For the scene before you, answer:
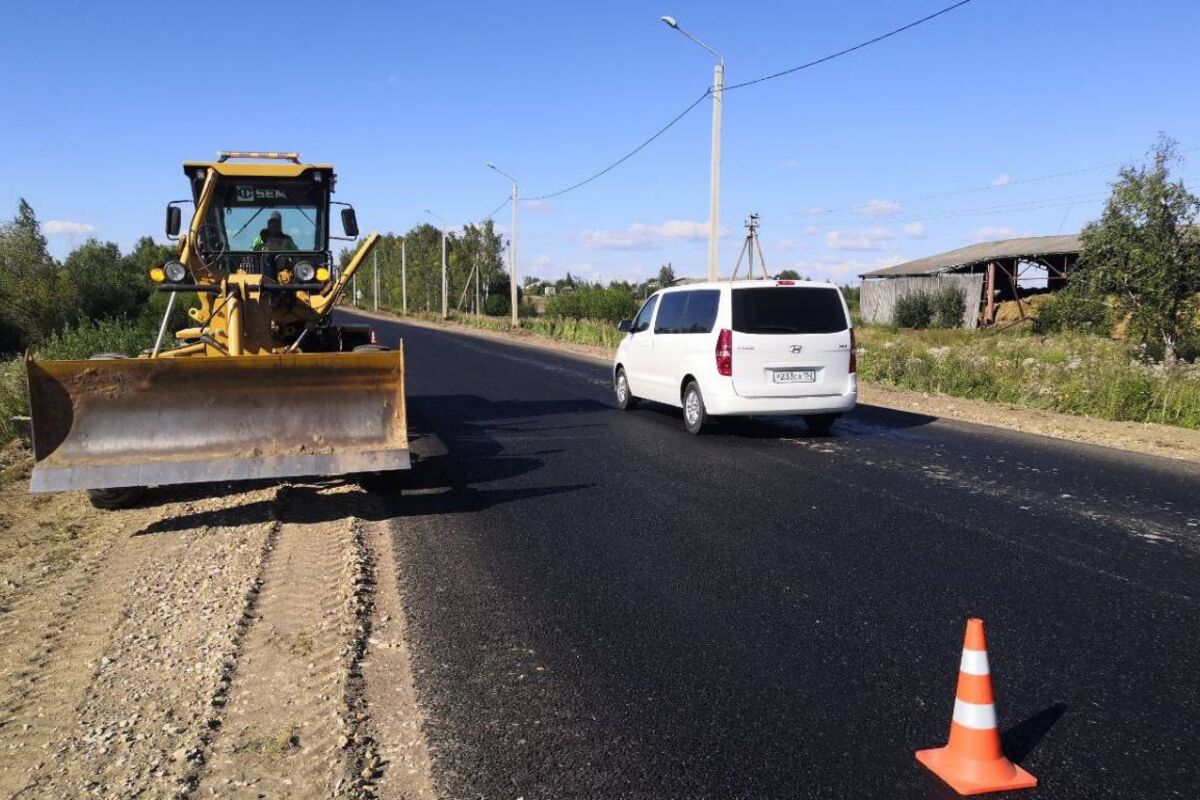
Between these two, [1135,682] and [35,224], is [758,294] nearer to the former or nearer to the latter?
[1135,682]

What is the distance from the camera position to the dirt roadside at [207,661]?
335 centimetres

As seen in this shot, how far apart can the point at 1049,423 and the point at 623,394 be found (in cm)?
608

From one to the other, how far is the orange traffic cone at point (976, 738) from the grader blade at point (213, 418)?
4.67 metres

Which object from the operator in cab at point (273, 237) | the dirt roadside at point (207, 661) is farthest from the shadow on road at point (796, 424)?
the dirt roadside at point (207, 661)

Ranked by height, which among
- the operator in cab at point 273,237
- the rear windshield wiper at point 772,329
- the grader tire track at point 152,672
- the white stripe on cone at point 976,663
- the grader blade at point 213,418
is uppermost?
the operator in cab at point 273,237

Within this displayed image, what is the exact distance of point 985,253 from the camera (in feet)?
142

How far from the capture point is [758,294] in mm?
10992

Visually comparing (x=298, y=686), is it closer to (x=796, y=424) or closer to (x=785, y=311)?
(x=785, y=311)

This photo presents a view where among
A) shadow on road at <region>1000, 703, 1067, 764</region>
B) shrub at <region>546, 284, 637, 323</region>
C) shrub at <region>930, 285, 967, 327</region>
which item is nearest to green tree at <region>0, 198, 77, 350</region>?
shrub at <region>546, 284, 637, 323</region>

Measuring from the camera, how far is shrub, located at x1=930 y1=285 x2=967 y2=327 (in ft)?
132

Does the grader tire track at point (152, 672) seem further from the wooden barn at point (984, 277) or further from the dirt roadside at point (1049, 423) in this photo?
the wooden barn at point (984, 277)

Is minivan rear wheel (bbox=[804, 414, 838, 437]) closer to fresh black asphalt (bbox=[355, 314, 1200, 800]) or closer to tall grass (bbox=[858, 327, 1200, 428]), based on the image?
fresh black asphalt (bbox=[355, 314, 1200, 800])

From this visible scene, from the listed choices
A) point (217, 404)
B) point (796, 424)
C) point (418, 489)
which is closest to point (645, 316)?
point (796, 424)

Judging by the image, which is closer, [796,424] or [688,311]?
[688,311]
